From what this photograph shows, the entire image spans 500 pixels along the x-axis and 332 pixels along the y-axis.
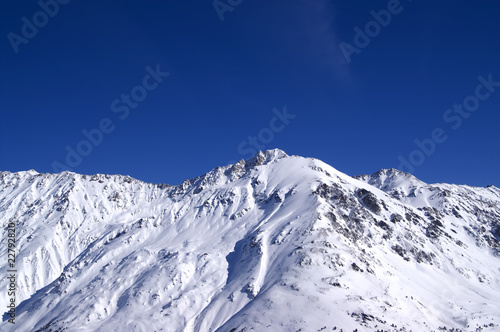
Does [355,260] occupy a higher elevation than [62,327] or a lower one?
higher

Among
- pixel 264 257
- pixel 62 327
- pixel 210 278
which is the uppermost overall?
pixel 264 257

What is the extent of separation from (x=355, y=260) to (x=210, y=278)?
2029 inches

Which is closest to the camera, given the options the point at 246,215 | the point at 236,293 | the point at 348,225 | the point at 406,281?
the point at 236,293

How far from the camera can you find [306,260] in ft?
400

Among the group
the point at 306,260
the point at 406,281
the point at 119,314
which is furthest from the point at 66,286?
the point at 406,281

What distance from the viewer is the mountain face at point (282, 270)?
10594 cm

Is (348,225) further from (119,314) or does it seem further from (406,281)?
(119,314)

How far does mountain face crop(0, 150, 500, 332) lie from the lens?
106m

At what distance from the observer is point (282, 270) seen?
400 ft

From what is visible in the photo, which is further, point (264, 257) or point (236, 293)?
point (264, 257)

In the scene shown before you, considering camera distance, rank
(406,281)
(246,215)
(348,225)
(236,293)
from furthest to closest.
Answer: (246,215), (348,225), (406,281), (236,293)

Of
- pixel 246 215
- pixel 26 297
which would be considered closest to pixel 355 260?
pixel 246 215

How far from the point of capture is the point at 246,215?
17575 cm

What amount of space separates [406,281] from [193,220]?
10008 cm
